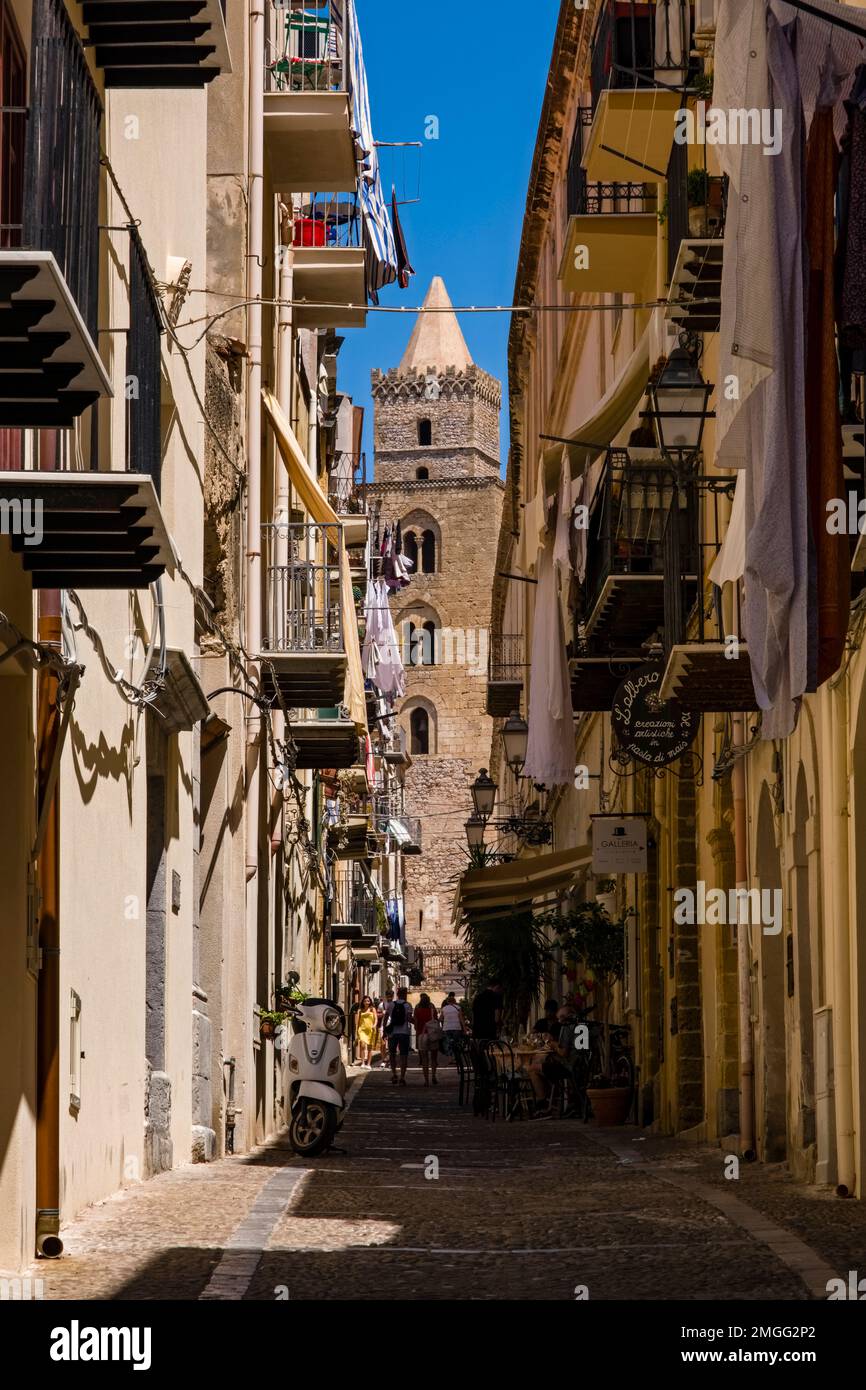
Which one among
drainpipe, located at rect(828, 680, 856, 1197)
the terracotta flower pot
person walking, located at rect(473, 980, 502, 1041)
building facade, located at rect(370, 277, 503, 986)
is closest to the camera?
drainpipe, located at rect(828, 680, 856, 1197)

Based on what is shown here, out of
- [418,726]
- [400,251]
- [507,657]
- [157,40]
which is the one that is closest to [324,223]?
[400,251]

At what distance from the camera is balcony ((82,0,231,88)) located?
9.25m

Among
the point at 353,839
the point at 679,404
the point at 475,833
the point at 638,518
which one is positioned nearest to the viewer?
the point at 679,404

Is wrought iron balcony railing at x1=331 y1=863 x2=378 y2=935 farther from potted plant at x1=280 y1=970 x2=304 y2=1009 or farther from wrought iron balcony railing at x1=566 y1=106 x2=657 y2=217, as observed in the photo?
wrought iron balcony railing at x1=566 y1=106 x2=657 y2=217

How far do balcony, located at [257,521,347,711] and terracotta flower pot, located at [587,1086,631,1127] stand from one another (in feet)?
15.6

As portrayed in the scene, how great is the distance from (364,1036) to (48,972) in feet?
128

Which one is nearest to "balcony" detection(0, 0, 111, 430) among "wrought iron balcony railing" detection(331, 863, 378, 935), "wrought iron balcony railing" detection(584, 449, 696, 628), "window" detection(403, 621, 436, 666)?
"wrought iron balcony railing" detection(584, 449, 696, 628)

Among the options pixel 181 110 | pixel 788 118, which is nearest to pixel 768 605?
pixel 788 118

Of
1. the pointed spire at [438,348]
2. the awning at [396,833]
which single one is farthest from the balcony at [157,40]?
the pointed spire at [438,348]

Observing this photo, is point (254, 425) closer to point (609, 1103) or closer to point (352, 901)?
point (609, 1103)

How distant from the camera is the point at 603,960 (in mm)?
24672

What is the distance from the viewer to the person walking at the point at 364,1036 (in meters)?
46.8
